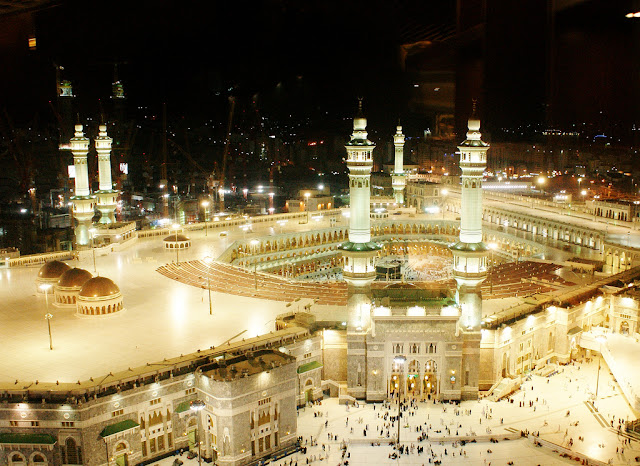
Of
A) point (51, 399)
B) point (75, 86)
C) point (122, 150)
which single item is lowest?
point (51, 399)

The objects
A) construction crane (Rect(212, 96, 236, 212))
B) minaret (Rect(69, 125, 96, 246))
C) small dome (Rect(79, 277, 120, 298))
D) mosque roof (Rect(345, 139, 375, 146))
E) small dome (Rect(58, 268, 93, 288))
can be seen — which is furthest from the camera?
construction crane (Rect(212, 96, 236, 212))

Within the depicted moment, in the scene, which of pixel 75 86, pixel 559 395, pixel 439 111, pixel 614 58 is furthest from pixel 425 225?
pixel 75 86

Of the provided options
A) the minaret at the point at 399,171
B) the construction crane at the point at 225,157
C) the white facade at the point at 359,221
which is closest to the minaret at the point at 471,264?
the white facade at the point at 359,221

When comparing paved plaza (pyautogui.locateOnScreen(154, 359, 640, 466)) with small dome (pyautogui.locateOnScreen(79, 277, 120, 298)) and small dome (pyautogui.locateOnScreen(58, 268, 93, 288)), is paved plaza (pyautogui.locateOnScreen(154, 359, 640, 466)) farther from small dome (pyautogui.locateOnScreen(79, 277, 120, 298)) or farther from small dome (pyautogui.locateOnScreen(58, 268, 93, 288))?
small dome (pyautogui.locateOnScreen(58, 268, 93, 288))

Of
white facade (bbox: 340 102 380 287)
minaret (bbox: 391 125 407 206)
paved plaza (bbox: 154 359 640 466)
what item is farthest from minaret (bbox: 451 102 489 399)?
minaret (bbox: 391 125 407 206)

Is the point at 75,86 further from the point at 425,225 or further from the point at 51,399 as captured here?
the point at 51,399

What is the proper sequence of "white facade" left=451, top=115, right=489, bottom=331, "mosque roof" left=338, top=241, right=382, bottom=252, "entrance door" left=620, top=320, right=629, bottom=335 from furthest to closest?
"entrance door" left=620, top=320, right=629, bottom=335, "mosque roof" left=338, top=241, right=382, bottom=252, "white facade" left=451, top=115, right=489, bottom=331

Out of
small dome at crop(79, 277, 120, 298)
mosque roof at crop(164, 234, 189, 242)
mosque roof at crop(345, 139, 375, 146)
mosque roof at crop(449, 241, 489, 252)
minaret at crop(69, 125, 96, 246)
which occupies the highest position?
mosque roof at crop(345, 139, 375, 146)

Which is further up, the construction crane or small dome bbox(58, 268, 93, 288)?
the construction crane
